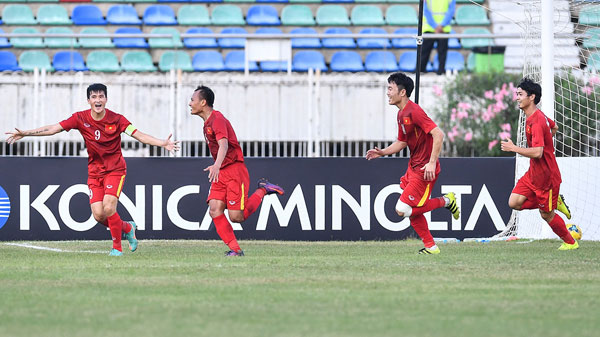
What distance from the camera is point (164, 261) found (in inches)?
403

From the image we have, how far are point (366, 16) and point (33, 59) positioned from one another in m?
7.89

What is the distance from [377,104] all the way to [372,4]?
724 centimetres

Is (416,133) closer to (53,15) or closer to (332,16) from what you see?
(332,16)

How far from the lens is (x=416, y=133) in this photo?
36.3 feet

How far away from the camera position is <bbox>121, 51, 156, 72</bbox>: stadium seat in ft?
76.2

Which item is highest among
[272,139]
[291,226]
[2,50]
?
[2,50]

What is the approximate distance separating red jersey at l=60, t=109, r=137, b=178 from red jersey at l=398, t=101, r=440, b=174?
2893 millimetres

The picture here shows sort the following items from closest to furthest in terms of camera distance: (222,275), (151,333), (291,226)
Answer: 1. (151,333)
2. (222,275)
3. (291,226)

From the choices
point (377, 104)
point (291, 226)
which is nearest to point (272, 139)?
point (377, 104)

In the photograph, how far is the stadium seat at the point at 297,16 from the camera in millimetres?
24859

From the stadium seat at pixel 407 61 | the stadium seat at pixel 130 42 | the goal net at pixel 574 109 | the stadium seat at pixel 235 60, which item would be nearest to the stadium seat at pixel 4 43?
the stadium seat at pixel 130 42

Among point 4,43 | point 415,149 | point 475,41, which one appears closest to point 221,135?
point 415,149

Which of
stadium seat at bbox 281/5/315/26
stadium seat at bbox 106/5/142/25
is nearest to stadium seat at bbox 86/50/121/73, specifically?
stadium seat at bbox 106/5/142/25

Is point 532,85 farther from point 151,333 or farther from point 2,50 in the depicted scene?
point 2,50
